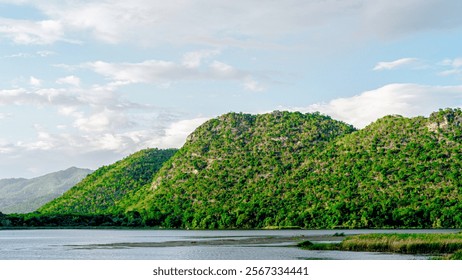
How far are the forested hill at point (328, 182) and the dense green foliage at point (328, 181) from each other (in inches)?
9.5

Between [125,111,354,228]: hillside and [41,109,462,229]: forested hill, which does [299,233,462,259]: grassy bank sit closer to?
[41,109,462,229]: forested hill

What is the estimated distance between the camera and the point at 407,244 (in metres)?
74.6

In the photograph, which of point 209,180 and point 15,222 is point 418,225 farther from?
point 15,222

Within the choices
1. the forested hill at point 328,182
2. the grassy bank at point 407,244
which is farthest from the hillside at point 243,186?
the grassy bank at point 407,244

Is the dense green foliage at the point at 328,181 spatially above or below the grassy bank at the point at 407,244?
above

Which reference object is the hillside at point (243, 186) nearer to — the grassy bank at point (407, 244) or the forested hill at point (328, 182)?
the forested hill at point (328, 182)

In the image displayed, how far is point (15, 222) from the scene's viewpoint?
184000 millimetres

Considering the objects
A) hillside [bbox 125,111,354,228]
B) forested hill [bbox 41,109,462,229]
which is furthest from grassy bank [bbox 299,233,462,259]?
hillside [bbox 125,111,354,228]

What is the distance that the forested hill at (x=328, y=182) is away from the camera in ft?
486

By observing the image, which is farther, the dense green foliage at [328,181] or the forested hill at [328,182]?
the dense green foliage at [328,181]

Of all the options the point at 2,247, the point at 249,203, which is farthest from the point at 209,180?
the point at 2,247

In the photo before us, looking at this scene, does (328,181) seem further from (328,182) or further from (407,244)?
(407,244)

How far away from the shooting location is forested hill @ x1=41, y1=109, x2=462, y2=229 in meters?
148
